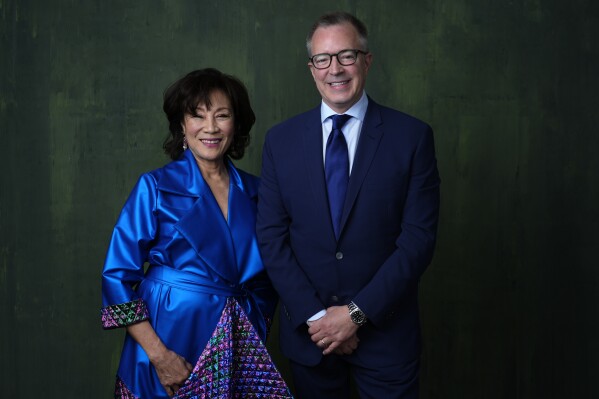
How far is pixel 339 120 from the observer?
2.35 meters

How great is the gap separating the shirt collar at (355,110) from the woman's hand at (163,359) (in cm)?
91

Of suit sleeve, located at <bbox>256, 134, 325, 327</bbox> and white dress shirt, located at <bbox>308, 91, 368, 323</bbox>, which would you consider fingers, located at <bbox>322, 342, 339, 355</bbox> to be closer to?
suit sleeve, located at <bbox>256, 134, 325, 327</bbox>

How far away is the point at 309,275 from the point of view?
234cm

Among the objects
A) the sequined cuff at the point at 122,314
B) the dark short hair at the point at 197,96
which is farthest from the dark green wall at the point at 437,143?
the sequined cuff at the point at 122,314

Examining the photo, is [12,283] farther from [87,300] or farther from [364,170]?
[364,170]

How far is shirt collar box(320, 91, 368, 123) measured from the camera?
2.36 metres

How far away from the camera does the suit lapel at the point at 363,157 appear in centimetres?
226

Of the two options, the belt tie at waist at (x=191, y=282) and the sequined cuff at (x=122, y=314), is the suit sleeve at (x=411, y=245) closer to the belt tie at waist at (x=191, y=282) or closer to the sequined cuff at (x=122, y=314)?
the belt tie at waist at (x=191, y=282)

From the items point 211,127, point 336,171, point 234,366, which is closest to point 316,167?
point 336,171

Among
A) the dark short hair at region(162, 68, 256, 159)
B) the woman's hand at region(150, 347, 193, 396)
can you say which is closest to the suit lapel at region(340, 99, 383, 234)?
the dark short hair at region(162, 68, 256, 159)

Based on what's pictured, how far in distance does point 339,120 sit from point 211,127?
0.45 metres

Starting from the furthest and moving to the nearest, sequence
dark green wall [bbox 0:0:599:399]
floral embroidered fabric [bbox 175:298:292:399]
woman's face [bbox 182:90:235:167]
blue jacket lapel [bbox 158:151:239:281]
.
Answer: dark green wall [bbox 0:0:599:399] → woman's face [bbox 182:90:235:167] → blue jacket lapel [bbox 158:151:239:281] → floral embroidered fabric [bbox 175:298:292:399]

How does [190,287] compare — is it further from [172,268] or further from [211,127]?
[211,127]

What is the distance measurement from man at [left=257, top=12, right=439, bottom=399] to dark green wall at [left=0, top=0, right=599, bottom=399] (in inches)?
50.0
